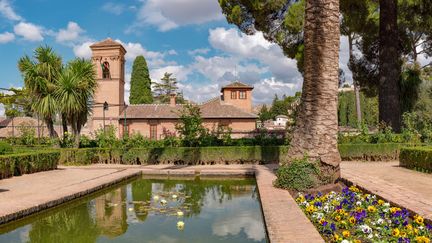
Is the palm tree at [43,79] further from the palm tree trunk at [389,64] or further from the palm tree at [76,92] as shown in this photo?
the palm tree trunk at [389,64]

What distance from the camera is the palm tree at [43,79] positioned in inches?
661

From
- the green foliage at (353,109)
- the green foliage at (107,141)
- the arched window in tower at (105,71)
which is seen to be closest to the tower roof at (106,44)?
the arched window in tower at (105,71)

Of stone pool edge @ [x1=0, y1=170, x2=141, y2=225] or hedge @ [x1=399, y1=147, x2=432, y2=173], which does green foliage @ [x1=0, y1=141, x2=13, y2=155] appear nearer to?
stone pool edge @ [x1=0, y1=170, x2=141, y2=225]

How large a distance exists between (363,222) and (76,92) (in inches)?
557

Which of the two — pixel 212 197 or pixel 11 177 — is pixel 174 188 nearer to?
pixel 212 197

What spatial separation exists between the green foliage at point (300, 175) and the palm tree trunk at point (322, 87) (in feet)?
0.71

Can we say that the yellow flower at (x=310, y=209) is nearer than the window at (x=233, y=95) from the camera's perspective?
Yes

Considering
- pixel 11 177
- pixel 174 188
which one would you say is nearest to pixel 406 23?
pixel 174 188

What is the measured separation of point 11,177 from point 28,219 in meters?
5.59

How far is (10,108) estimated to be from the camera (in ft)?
142

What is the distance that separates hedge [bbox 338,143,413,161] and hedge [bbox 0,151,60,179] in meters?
10.8

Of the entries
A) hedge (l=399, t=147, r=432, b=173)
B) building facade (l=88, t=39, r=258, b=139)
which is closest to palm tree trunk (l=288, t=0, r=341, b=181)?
hedge (l=399, t=147, r=432, b=173)

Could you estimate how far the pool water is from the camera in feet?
18.3

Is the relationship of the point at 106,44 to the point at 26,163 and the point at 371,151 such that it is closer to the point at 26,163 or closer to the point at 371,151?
the point at 26,163
